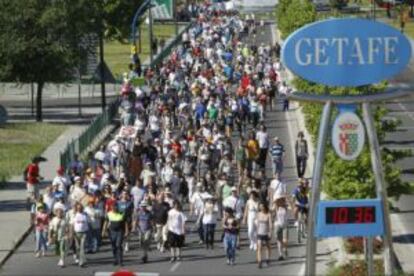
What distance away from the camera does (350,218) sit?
2408 centimetres

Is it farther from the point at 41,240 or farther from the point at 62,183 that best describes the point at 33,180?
the point at 41,240

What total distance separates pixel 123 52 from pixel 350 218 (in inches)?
3086

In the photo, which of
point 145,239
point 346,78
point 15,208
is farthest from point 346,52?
point 15,208

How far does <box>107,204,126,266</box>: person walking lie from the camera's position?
97.2 feet

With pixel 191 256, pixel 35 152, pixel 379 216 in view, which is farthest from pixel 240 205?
pixel 35 152

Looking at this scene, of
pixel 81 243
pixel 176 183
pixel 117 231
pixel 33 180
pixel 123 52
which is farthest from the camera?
pixel 123 52

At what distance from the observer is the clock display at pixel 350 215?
23984 millimetres

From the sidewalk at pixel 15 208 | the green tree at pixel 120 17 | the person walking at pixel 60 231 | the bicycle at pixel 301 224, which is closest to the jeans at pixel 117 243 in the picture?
the person walking at pixel 60 231

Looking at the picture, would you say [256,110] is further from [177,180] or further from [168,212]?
[168,212]

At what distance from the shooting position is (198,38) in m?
93.7

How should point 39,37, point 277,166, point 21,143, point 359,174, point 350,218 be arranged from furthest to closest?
1. point 39,37
2. point 21,143
3. point 277,166
4. point 359,174
5. point 350,218

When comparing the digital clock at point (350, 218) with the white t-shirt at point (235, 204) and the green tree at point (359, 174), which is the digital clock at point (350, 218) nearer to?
the green tree at point (359, 174)

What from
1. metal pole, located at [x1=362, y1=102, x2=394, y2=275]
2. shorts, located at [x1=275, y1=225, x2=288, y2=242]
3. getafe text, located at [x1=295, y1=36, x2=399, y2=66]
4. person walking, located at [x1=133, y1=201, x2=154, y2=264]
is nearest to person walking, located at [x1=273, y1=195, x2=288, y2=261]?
shorts, located at [x1=275, y1=225, x2=288, y2=242]

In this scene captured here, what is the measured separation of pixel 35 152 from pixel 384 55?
1092 inches
